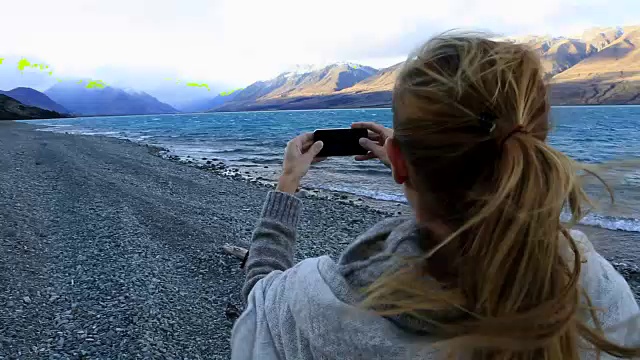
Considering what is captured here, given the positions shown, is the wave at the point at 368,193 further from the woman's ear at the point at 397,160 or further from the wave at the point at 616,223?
the woman's ear at the point at 397,160

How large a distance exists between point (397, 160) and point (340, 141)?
0.58 m

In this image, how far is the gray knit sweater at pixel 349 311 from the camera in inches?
40.8

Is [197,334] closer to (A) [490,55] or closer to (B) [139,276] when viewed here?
(B) [139,276]

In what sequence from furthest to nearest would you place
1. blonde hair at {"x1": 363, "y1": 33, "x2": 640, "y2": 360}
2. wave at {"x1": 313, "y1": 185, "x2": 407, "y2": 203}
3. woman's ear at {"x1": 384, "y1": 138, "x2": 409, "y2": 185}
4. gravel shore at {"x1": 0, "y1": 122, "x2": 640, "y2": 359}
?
wave at {"x1": 313, "y1": 185, "x2": 407, "y2": 203}, gravel shore at {"x1": 0, "y1": 122, "x2": 640, "y2": 359}, woman's ear at {"x1": 384, "y1": 138, "x2": 409, "y2": 185}, blonde hair at {"x1": 363, "y1": 33, "x2": 640, "y2": 360}

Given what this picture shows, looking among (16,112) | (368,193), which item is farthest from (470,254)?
(16,112)

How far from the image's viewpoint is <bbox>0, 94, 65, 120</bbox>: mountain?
10144 cm

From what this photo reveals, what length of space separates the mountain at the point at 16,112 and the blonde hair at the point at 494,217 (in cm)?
11214

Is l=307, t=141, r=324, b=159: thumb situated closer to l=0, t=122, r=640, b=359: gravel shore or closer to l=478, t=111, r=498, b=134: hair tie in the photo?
l=478, t=111, r=498, b=134: hair tie

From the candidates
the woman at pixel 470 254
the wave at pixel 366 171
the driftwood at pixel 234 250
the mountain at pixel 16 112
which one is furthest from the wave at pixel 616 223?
the mountain at pixel 16 112

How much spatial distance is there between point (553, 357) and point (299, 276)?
55 cm

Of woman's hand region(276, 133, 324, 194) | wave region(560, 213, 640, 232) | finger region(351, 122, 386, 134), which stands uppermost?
finger region(351, 122, 386, 134)

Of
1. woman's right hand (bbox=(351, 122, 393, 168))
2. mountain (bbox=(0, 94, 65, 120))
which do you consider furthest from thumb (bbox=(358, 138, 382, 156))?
mountain (bbox=(0, 94, 65, 120))

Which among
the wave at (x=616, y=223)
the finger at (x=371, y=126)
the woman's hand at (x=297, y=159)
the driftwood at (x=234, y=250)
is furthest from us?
the wave at (x=616, y=223)

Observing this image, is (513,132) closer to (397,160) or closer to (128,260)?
(397,160)
